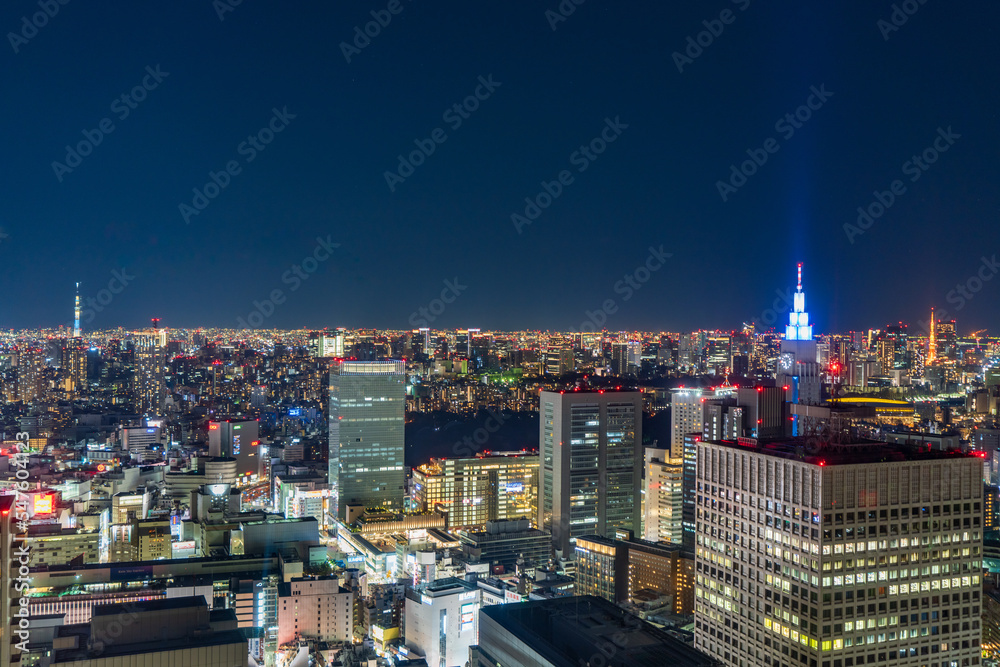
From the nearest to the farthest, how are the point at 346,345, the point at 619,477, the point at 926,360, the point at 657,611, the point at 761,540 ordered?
the point at 761,540, the point at 657,611, the point at 619,477, the point at 926,360, the point at 346,345

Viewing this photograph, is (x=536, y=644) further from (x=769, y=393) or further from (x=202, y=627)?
(x=769, y=393)

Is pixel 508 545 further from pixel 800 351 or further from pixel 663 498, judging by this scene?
pixel 800 351

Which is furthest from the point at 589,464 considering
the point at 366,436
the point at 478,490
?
the point at 366,436

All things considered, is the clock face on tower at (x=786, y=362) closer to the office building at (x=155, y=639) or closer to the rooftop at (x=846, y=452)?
the rooftop at (x=846, y=452)

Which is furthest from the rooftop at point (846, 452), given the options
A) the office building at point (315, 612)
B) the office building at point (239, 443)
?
the office building at point (239, 443)

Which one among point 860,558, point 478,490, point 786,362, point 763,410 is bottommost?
point 478,490

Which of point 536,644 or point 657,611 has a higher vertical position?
point 536,644

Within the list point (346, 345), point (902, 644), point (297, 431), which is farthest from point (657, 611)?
point (346, 345)
